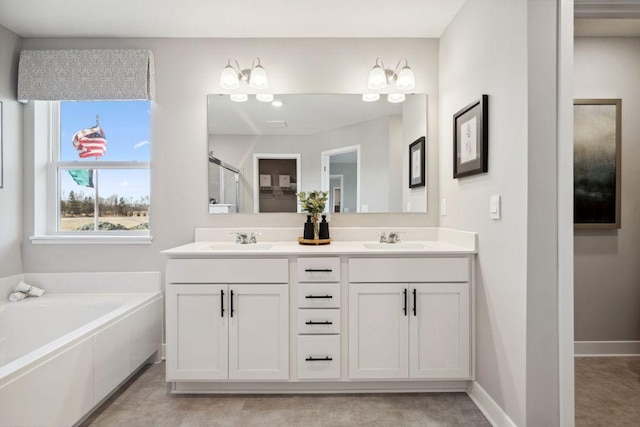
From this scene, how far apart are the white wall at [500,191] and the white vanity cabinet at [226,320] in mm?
1143

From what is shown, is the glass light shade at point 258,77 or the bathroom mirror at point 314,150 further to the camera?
the bathroom mirror at point 314,150

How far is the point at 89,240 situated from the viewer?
8.84 ft

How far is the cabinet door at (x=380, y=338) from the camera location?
82.6 inches

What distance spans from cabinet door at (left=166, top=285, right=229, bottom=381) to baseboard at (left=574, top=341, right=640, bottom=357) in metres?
2.60

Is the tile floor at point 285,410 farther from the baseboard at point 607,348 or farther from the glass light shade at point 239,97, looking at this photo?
the glass light shade at point 239,97

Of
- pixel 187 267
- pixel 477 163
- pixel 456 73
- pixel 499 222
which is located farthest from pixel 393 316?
pixel 456 73

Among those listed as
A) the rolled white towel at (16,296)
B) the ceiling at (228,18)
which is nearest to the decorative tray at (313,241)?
the ceiling at (228,18)

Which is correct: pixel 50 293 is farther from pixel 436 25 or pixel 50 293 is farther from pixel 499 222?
pixel 436 25

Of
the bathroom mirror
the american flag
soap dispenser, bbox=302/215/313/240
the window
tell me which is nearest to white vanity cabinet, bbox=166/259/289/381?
soap dispenser, bbox=302/215/313/240

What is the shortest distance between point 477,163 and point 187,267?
179cm

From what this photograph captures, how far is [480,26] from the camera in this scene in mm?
2016

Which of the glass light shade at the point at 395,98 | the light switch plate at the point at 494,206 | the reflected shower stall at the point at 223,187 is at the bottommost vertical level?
the light switch plate at the point at 494,206

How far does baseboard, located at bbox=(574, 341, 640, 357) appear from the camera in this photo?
265cm

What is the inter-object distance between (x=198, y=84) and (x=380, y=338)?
2.21m
